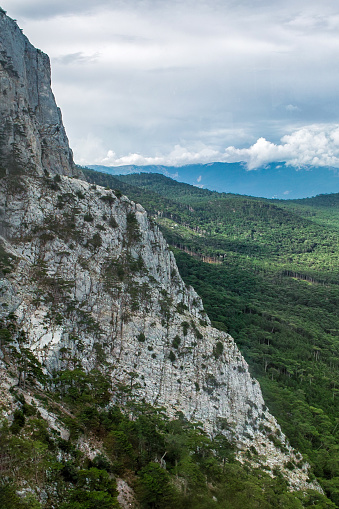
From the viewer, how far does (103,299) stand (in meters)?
39.9

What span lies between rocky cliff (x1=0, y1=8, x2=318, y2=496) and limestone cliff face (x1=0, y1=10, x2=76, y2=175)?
0.57ft

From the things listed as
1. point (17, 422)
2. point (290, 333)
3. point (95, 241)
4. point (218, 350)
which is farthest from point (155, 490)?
point (290, 333)

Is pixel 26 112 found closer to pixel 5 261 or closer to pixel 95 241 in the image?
pixel 95 241

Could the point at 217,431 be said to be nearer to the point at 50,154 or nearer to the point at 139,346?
the point at 139,346

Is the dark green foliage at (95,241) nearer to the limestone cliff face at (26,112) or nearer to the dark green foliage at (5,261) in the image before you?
the dark green foliage at (5,261)

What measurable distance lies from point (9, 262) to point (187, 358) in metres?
24.1

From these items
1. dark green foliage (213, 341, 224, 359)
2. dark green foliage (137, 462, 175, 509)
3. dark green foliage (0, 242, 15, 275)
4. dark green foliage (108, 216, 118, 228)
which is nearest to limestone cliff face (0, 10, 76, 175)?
dark green foliage (108, 216, 118, 228)

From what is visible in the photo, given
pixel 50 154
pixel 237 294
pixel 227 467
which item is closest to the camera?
pixel 227 467

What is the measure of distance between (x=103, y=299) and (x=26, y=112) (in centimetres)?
2979

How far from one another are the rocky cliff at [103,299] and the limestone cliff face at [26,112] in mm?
174

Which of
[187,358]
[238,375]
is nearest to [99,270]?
[187,358]

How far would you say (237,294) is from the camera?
116375mm

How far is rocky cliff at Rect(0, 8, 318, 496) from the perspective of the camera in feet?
113

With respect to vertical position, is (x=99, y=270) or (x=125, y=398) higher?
(x=99, y=270)
